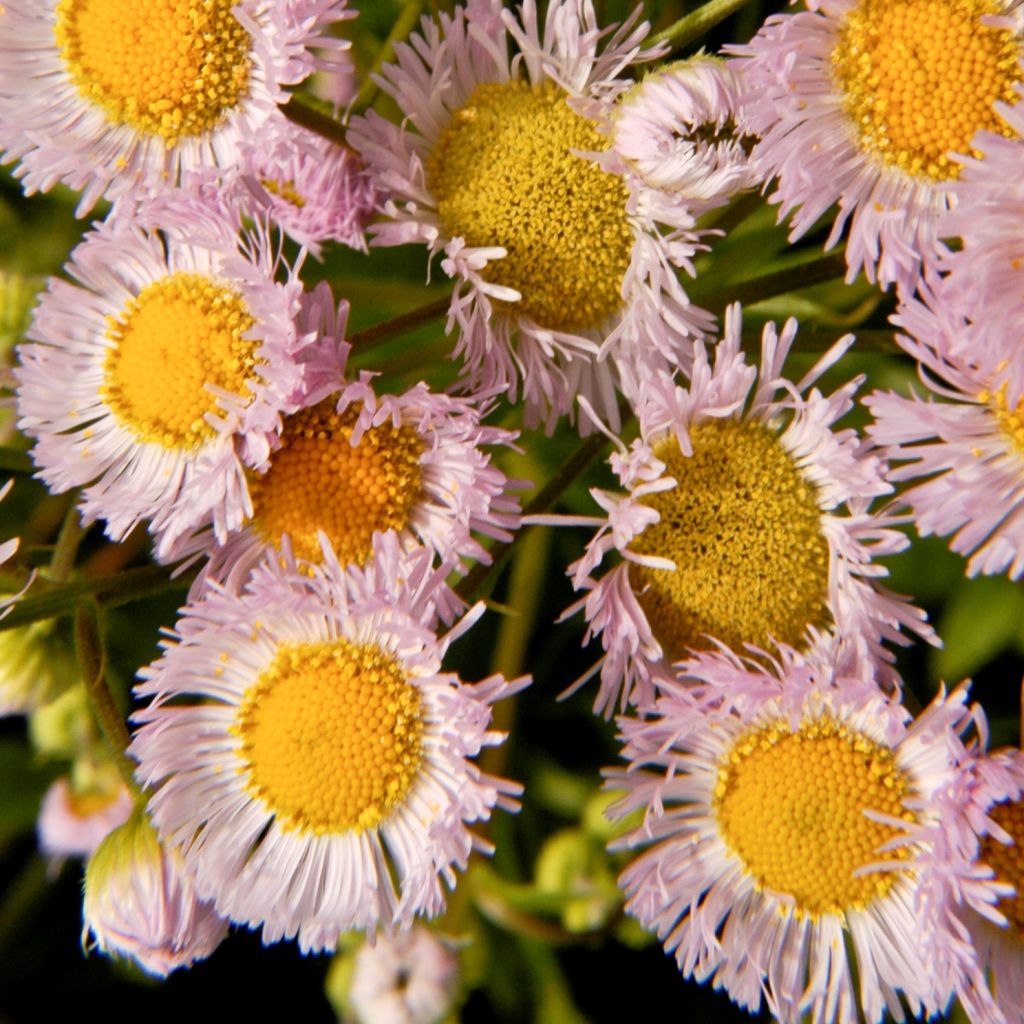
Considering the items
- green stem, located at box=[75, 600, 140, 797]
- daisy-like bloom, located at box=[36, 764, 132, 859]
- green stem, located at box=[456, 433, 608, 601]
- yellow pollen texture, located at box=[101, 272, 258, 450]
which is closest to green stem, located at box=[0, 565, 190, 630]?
green stem, located at box=[75, 600, 140, 797]

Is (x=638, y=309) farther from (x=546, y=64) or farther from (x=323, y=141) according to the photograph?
(x=323, y=141)

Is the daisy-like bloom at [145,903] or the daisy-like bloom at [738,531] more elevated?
the daisy-like bloom at [738,531]

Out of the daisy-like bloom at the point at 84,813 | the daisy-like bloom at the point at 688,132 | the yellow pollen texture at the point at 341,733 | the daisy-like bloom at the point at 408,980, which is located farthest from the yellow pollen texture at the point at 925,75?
the daisy-like bloom at the point at 84,813

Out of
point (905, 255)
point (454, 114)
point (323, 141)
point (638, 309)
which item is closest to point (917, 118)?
point (905, 255)

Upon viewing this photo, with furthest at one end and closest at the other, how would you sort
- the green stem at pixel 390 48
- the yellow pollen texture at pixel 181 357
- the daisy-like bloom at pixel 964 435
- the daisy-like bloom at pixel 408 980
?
the daisy-like bloom at pixel 408 980, the green stem at pixel 390 48, the yellow pollen texture at pixel 181 357, the daisy-like bloom at pixel 964 435

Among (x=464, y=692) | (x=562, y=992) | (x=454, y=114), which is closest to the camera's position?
(x=464, y=692)

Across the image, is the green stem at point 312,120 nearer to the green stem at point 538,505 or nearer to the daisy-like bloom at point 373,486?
the daisy-like bloom at point 373,486
